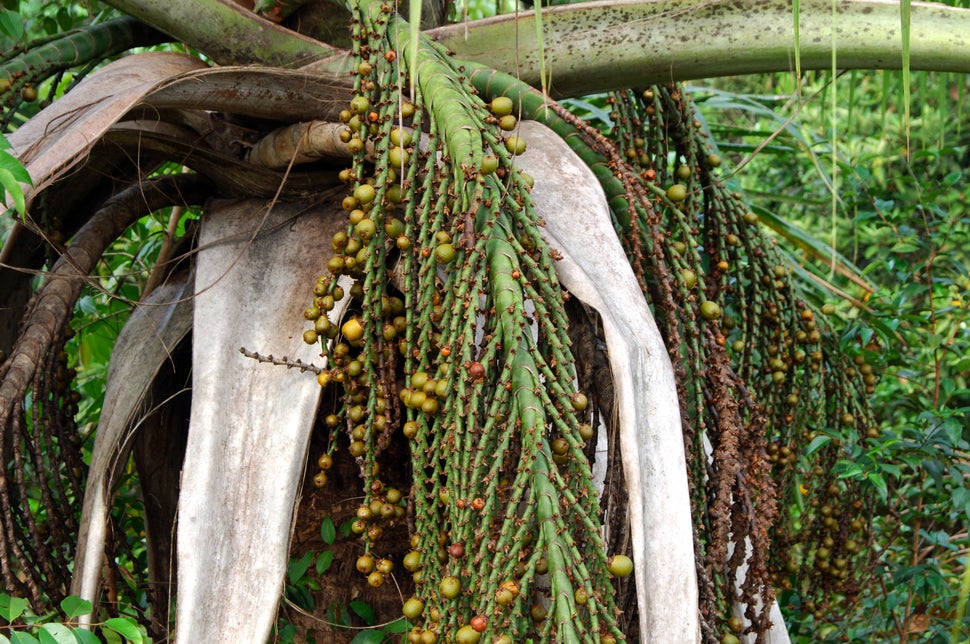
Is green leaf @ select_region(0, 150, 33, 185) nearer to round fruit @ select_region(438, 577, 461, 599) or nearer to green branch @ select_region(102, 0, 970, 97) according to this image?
green branch @ select_region(102, 0, 970, 97)

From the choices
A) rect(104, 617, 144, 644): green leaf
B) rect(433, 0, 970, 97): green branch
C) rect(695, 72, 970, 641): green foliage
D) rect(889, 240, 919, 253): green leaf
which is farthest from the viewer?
rect(889, 240, 919, 253): green leaf

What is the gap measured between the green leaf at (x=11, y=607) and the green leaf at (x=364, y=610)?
419 mm

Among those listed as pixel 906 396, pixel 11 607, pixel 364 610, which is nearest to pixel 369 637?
pixel 364 610

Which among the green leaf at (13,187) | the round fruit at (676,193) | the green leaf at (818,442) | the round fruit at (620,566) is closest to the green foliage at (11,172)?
the green leaf at (13,187)

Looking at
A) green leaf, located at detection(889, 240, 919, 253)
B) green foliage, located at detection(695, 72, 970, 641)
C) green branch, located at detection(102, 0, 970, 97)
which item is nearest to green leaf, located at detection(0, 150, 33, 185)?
green branch, located at detection(102, 0, 970, 97)

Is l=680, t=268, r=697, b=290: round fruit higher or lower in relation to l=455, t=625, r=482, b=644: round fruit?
higher

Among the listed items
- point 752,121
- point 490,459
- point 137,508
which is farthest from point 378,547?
point 752,121

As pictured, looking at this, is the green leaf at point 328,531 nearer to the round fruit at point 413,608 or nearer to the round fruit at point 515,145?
the round fruit at point 413,608

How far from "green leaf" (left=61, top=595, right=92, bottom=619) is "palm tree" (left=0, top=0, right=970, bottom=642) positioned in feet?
0.38

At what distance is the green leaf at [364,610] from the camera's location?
134 centimetres

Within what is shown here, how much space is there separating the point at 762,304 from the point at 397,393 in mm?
633

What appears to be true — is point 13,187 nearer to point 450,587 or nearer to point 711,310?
point 450,587

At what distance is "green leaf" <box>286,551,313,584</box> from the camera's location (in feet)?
4.40

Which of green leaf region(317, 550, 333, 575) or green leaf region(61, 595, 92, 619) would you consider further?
green leaf region(317, 550, 333, 575)
